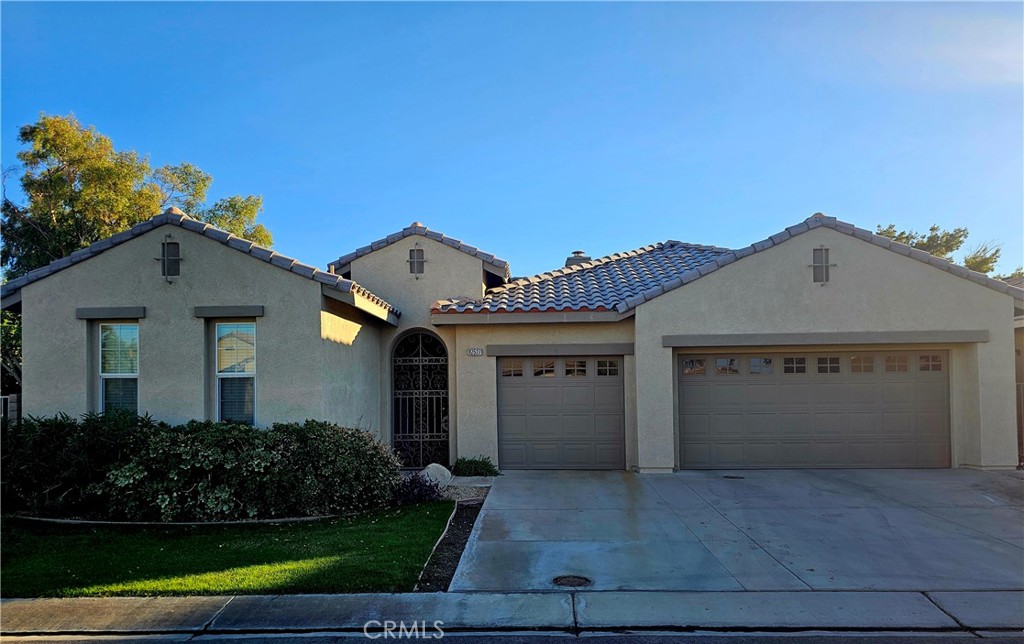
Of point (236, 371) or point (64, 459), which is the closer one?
point (64, 459)

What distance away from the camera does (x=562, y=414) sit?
40.1 ft

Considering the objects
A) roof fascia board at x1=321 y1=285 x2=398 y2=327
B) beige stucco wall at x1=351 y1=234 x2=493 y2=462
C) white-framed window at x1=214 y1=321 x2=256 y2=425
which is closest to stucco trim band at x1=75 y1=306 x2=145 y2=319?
white-framed window at x1=214 y1=321 x2=256 y2=425

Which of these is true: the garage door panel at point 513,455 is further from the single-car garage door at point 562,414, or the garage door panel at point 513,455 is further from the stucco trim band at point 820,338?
the stucco trim band at point 820,338

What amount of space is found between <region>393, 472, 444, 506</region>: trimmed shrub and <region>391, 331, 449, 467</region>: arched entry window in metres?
3.10

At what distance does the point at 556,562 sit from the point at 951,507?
610 centimetres

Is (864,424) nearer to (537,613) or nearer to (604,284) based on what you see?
(604,284)

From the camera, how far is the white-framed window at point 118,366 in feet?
32.0

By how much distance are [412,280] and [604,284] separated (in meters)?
4.17

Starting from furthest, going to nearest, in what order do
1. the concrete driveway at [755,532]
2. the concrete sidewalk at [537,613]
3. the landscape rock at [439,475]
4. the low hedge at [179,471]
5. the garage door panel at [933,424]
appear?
the garage door panel at [933,424] < the landscape rock at [439,475] < the low hedge at [179,471] < the concrete driveway at [755,532] < the concrete sidewalk at [537,613]

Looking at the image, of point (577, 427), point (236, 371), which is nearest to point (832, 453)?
point (577, 427)

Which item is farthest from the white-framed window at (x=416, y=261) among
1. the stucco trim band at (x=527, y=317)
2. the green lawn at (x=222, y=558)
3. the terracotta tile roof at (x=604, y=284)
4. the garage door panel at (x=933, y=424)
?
the garage door panel at (x=933, y=424)

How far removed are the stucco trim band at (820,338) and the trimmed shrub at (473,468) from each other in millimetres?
3940

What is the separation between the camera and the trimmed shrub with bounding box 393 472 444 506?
9.47m

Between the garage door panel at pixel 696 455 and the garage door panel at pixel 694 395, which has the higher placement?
the garage door panel at pixel 694 395
